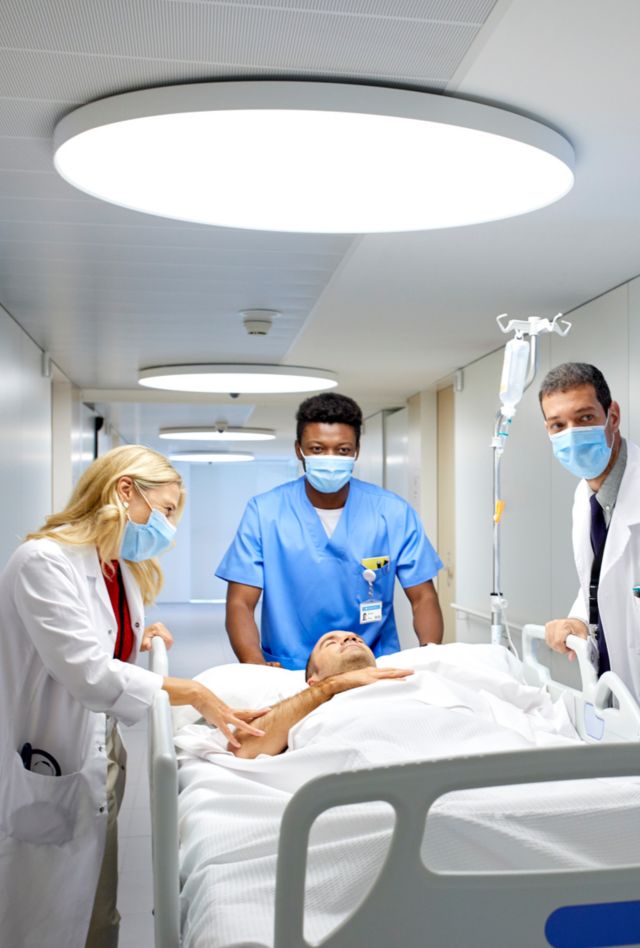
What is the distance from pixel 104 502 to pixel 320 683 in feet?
2.07

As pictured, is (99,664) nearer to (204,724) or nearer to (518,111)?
(204,724)

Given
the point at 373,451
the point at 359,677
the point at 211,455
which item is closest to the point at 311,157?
the point at 359,677

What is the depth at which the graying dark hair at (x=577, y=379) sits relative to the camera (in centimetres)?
257

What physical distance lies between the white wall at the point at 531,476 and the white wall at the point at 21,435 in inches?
85.7

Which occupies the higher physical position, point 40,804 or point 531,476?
point 531,476

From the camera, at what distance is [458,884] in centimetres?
116

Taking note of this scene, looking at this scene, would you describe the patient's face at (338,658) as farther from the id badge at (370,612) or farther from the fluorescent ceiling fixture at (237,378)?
the fluorescent ceiling fixture at (237,378)

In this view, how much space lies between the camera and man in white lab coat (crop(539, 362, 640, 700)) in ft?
8.28

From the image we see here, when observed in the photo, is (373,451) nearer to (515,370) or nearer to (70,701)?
(515,370)

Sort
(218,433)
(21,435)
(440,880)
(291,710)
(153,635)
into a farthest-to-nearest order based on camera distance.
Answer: (218,433)
(21,435)
(153,635)
(291,710)
(440,880)

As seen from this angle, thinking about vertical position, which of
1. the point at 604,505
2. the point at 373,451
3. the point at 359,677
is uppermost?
the point at 373,451

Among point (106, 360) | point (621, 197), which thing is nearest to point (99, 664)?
point (621, 197)

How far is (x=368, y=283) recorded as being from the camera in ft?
11.3

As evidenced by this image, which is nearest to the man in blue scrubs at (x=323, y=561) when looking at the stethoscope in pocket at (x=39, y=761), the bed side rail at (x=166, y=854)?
the stethoscope in pocket at (x=39, y=761)
